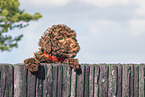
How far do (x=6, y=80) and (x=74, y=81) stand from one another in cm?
240

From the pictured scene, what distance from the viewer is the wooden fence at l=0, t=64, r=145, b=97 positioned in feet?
33.5

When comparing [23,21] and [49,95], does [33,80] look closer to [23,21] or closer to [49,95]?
[49,95]

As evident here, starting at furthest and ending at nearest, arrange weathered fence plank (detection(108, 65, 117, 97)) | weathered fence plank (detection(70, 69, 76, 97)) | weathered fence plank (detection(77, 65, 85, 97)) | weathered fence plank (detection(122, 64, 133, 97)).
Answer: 1. weathered fence plank (detection(122, 64, 133, 97))
2. weathered fence plank (detection(108, 65, 117, 97))
3. weathered fence plank (detection(77, 65, 85, 97))
4. weathered fence plank (detection(70, 69, 76, 97))

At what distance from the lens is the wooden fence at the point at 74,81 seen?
10211mm

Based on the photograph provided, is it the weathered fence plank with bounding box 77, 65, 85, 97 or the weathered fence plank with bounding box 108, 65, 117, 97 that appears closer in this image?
the weathered fence plank with bounding box 77, 65, 85, 97

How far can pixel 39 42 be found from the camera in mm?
11820

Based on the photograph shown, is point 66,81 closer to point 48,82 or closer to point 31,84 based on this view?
point 48,82

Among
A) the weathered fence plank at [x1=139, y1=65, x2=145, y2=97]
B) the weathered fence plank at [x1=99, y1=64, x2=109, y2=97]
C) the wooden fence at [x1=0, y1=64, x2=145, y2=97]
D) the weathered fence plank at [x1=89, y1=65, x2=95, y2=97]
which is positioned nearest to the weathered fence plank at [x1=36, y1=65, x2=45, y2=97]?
the wooden fence at [x1=0, y1=64, x2=145, y2=97]

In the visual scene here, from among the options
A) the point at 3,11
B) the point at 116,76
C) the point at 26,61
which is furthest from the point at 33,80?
the point at 3,11

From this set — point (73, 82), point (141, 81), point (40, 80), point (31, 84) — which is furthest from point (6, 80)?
point (141, 81)

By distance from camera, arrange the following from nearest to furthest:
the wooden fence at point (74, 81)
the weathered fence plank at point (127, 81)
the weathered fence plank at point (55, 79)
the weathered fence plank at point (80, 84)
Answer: the wooden fence at point (74, 81)
the weathered fence plank at point (55, 79)
the weathered fence plank at point (80, 84)
the weathered fence plank at point (127, 81)

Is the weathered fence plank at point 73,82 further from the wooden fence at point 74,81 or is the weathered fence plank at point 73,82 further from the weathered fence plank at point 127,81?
the weathered fence plank at point 127,81

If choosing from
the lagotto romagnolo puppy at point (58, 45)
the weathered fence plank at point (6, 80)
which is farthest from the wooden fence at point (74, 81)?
the lagotto romagnolo puppy at point (58, 45)

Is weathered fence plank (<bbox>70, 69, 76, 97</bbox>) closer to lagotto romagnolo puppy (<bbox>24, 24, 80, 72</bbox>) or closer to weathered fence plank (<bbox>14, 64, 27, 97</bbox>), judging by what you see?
lagotto romagnolo puppy (<bbox>24, 24, 80, 72</bbox>)
